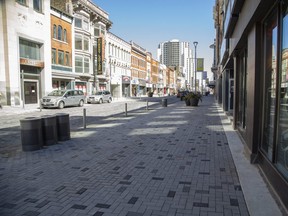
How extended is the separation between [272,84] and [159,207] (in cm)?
304

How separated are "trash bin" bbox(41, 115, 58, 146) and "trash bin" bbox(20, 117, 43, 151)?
372mm

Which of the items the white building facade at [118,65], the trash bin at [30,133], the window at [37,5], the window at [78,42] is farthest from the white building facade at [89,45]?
the trash bin at [30,133]

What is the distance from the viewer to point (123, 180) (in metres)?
4.90

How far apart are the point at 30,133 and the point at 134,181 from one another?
3.75 m

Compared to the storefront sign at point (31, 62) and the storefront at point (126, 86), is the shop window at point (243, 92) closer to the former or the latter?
the storefront sign at point (31, 62)

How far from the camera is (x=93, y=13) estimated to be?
139 feet

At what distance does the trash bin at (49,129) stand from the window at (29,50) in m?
22.4

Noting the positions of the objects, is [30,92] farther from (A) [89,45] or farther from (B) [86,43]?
(A) [89,45]

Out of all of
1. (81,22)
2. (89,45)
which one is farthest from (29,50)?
(89,45)

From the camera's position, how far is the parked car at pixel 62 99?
23188 mm

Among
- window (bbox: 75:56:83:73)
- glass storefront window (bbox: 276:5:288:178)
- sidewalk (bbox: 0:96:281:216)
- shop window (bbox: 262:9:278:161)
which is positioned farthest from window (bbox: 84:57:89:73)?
glass storefront window (bbox: 276:5:288:178)

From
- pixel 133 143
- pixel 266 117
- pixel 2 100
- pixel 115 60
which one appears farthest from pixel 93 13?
pixel 266 117

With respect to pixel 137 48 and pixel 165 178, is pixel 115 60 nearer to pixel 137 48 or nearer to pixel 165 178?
pixel 137 48

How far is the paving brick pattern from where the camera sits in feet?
12.4
